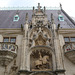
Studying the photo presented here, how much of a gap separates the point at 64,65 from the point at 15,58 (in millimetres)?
4999

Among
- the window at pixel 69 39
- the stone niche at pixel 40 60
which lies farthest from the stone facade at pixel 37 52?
the window at pixel 69 39

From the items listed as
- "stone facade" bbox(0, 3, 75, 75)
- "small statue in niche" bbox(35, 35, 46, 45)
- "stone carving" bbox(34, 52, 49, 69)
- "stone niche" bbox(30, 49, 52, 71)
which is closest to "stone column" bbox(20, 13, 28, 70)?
"stone facade" bbox(0, 3, 75, 75)

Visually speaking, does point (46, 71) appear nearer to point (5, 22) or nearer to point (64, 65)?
point (64, 65)

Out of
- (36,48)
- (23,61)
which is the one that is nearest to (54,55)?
(36,48)

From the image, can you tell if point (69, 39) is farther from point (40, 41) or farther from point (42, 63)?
point (42, 63)

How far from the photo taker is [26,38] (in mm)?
13039

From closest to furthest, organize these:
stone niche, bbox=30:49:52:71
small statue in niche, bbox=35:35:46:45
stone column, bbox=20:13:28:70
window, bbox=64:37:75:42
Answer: stone column, bbox=20:13:28:70, stone niche, bbox=30:49:52:71, small statue in niche, bbox=35:35:46:45, window, bbox=64:37:75:42

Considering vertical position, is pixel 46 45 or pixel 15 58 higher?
pixel 46 45

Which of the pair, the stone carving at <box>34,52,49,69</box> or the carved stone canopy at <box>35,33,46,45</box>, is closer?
the stone carving at <box>34,52,49,69</box>

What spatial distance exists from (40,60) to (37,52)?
1.13 m

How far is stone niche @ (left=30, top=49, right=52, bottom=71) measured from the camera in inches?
450

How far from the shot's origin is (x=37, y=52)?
12508 millimetres

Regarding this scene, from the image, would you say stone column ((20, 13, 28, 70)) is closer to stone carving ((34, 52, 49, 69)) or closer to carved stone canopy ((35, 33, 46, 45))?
stone carving ((34, 52, 49, 69))

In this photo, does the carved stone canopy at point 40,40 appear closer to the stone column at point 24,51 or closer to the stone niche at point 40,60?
the stone niche at point 40,60
